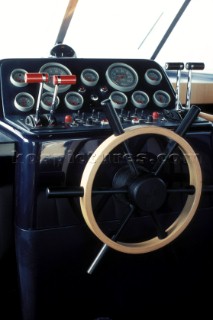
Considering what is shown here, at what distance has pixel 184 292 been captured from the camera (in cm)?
168

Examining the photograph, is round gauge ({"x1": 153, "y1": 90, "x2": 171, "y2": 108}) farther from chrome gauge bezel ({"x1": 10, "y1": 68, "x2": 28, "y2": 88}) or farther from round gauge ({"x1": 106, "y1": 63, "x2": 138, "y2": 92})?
chrome gauge bezel ({"x1": 10, "y1": 68, "x2": 28, "y2": 88})

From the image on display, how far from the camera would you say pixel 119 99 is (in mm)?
1663

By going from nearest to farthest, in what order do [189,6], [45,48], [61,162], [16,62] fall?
[61,162] → [16,62] → [45,48] → [189,6]

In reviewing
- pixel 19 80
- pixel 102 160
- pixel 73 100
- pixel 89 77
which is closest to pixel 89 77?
pixel 89 77

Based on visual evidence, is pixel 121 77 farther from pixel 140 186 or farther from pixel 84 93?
pixel 140 186

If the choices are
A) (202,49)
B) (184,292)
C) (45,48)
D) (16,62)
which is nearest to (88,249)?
(184,292)

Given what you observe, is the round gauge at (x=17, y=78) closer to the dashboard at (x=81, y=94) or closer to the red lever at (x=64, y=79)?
the dashboard at (x=81, y=94)

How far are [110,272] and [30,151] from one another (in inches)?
21.1

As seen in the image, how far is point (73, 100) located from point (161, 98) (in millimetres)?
371

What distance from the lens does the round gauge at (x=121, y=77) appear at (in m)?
1.68

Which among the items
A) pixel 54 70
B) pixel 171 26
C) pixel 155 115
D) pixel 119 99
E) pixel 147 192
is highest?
pixel 171 26

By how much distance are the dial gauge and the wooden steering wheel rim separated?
1.77 ft

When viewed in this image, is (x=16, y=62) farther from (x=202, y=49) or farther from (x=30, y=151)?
(x=202, y=49)

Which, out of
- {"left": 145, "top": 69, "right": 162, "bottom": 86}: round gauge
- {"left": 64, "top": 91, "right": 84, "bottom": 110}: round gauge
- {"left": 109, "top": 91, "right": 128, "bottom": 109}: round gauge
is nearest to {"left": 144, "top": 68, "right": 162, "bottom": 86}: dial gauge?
{"left": 145, "top": 69, "right": 162, "bottom": 86}: round gauge
